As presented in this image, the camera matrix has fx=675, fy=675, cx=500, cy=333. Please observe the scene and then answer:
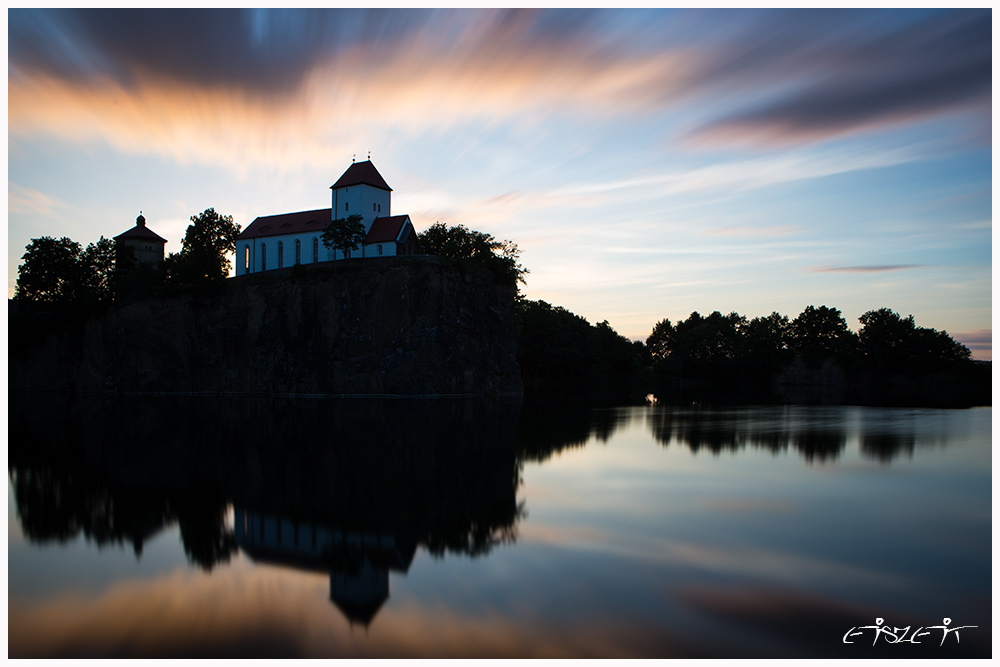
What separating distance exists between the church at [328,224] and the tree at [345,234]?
999 millimetres

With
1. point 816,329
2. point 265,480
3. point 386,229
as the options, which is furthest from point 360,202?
point 816,329

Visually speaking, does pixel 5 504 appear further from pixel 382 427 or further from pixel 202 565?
pixel 382 427

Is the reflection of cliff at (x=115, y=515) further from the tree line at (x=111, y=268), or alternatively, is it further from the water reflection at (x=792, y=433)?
the tree line at (x=111, y=268)

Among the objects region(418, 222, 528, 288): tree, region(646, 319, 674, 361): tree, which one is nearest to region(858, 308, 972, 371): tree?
region(646, 319, 674, 361): tree

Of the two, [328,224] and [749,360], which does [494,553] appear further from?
[749,360]

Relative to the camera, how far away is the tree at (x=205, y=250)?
7425cm

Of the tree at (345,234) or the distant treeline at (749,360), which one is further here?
the distant treeline at (749,360)

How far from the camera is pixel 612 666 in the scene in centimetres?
645

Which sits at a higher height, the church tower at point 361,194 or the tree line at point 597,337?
the church tower at point 361,194

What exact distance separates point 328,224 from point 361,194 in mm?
5409

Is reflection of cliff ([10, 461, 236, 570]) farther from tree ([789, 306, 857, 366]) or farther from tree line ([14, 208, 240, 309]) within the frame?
tree ([789, 306, 857, 366])

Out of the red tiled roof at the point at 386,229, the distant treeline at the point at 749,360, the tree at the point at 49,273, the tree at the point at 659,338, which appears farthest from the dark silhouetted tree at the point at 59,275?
the tree at the point at 659,338

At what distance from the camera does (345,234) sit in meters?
68.8

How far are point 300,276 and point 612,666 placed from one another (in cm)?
6323
